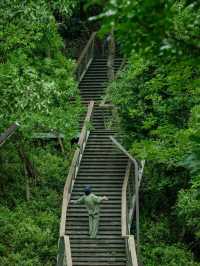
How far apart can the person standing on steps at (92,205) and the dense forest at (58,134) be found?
1.49m

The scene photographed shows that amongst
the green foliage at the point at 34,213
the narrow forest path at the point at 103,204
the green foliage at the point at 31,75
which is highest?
the green foliage at the point at 31,75

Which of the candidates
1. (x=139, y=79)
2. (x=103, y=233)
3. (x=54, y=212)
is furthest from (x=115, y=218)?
(x=139, y=79)

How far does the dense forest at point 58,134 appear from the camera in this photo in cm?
1410

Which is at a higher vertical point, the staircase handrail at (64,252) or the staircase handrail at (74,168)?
the staircase handrail at (74,168)

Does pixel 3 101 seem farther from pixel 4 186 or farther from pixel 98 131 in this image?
pixel 98 131

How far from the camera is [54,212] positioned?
71.6 ft

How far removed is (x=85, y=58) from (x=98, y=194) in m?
13.0

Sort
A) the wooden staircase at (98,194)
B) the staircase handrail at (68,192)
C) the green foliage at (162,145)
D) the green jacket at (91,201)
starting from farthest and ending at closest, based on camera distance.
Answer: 1. the wooden staircase at (98,194)
2. the green jacket at (91,201)
3. the staircase handrail at (68,192)
4. the green foliage at (162,145)

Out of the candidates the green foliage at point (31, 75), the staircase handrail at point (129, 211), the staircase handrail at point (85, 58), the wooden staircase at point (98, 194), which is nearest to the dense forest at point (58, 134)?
the green foliage at point (31, 75)

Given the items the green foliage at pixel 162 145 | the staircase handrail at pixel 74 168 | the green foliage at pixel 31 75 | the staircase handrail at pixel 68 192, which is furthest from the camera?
the staircase handrail at pixel 74 168

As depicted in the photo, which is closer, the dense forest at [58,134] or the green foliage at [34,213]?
the dense forest at [58,134]

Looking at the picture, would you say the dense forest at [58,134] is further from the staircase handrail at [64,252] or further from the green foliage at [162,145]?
the staircase handrail at [64,252]

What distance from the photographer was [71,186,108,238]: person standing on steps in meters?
18.1

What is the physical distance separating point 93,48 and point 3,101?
22447mm
